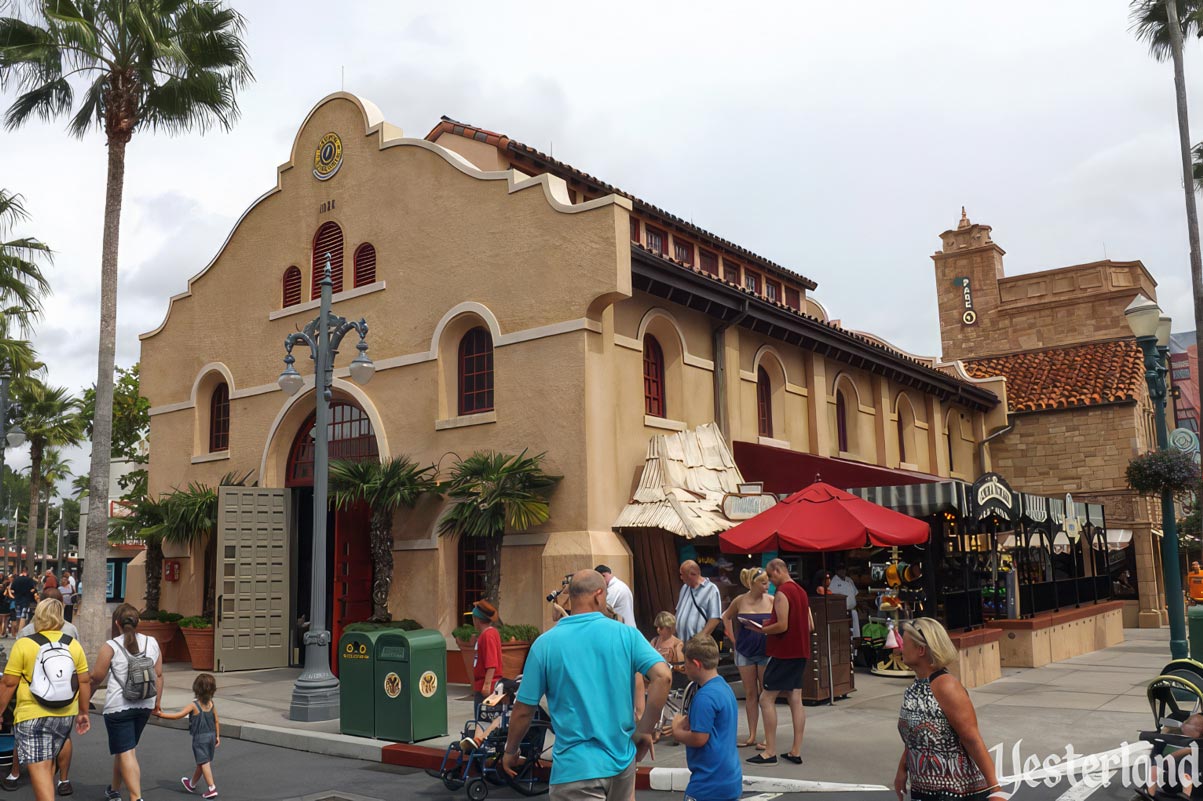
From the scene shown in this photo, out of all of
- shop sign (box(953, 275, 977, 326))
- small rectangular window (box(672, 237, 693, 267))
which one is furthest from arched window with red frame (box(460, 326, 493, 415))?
shop sign (box(953, 275, 977, 326))

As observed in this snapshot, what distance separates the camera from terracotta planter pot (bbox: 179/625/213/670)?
59.4ft

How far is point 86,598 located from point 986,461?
→ 24539 mm

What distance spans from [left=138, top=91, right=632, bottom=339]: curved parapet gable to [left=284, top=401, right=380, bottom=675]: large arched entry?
4.76m

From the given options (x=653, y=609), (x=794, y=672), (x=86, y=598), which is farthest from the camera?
(x=86, y=598)

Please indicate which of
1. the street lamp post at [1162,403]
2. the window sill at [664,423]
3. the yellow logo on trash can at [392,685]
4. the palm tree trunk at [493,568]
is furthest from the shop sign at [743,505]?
the yellow logo on trash can at [392,685]

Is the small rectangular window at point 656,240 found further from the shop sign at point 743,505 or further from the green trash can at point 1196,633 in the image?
the green trash can at point 1196,633

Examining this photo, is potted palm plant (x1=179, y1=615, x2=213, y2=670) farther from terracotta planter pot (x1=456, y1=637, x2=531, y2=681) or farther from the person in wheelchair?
the person in wheelchair

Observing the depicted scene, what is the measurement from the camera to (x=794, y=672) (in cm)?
1001

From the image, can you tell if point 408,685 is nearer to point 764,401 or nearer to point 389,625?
point 389,625

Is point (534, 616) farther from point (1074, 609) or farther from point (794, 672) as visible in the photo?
point (1074, 609)

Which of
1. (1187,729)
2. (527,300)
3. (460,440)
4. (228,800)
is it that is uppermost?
(527,300)

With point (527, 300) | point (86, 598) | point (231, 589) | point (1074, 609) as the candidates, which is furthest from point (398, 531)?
point (1074, 609)

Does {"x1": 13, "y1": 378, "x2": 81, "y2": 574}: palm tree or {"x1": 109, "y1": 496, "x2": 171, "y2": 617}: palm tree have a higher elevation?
{"x1": 13, "y1": 378, "x2": 81, "y2": 574}: palm tree

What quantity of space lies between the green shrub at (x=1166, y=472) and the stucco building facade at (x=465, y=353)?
5304 mm
